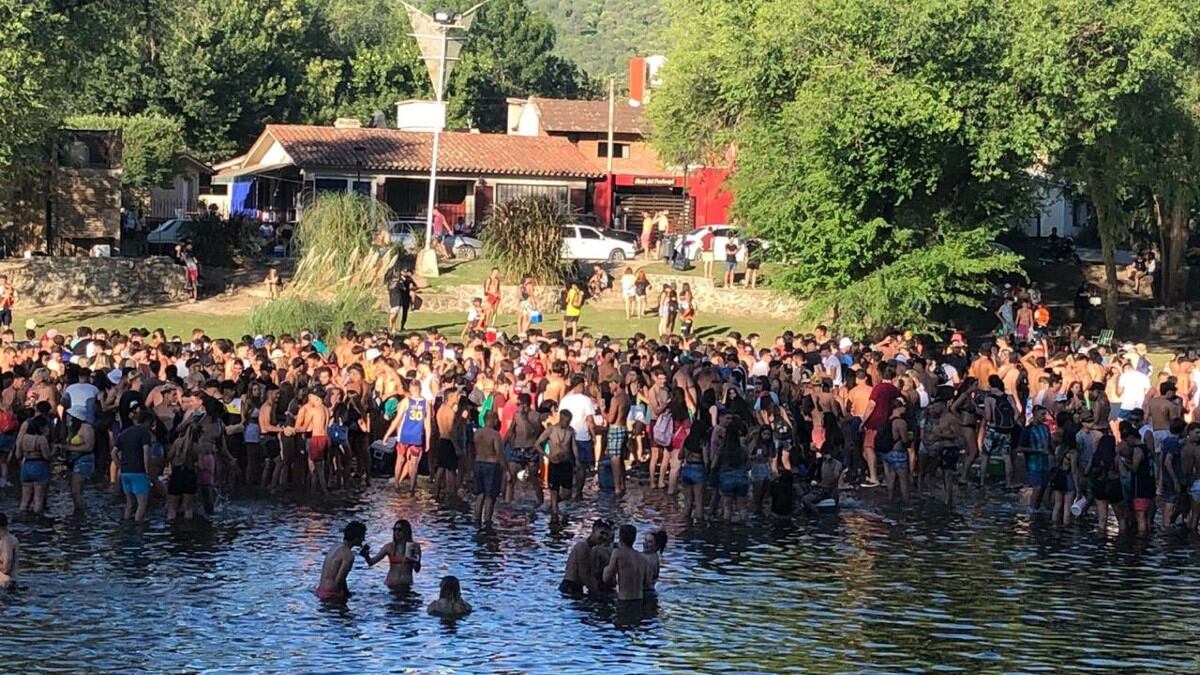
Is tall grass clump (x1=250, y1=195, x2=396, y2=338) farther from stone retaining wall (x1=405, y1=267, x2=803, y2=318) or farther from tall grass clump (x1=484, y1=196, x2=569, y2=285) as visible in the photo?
tall grass clump (x1=484, y1=196, x2=569, y2=285)

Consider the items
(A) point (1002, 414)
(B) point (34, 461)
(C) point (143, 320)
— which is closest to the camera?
(B) point (34, 461)

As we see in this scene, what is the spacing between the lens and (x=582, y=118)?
235ft

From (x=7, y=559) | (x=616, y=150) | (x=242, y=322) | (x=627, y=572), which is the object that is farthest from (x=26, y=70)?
(x=616, y=150)

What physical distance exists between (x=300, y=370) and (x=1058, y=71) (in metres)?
18.5

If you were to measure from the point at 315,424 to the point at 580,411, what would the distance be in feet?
10.6

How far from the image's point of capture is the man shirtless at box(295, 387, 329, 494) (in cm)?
2131

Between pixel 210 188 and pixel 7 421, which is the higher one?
pixel 210 188

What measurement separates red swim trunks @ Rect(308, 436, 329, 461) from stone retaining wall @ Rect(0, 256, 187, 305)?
71.6 ft

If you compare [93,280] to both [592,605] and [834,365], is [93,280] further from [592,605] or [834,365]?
[592,605]

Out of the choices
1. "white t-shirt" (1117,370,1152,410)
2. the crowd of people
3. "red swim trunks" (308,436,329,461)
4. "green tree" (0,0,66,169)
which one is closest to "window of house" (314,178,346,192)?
"green tree" (0,0,66,169)

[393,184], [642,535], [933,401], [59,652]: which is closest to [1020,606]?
[642,535]

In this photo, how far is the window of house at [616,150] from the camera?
70938mm

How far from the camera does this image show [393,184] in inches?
2432

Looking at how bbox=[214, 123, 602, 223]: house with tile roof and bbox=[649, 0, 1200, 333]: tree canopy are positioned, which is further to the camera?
bbox=[214, 123, 602, 223]: house with tile roof
